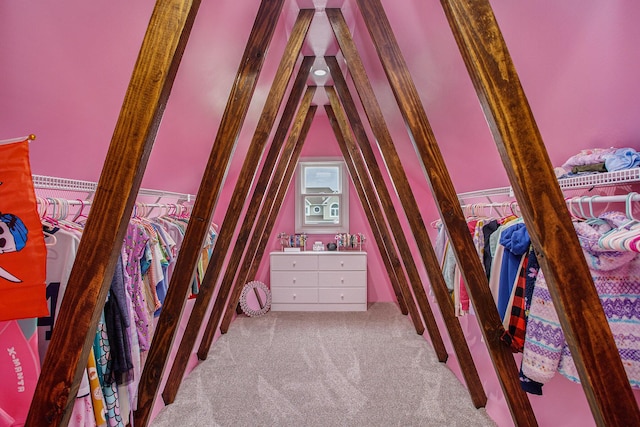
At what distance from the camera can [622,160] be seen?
3.33 ft

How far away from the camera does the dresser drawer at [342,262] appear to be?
164 inches

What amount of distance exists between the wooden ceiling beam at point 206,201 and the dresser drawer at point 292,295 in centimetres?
261

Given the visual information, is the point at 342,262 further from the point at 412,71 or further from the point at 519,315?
the point at 519,315

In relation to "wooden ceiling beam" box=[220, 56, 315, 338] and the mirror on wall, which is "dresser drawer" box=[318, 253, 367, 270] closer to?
the mirror on wall

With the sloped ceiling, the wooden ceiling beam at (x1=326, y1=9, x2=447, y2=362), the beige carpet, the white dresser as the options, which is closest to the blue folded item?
the sloped ceiling

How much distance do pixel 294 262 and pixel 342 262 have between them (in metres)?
0.65

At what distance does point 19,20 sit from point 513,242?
2.04 metres

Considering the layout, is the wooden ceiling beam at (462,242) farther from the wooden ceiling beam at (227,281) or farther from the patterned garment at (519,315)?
the wooden ceiling beam at (227,281)

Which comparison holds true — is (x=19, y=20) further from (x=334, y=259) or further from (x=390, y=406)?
(x=334, y=259)

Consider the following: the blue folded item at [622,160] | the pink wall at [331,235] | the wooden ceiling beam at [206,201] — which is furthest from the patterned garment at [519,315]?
the pink wall at [331,235]

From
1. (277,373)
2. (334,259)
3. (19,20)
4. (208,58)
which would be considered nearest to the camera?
(19,20)

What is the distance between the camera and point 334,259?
4168 mm

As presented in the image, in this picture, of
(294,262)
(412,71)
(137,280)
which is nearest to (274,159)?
(412,71)

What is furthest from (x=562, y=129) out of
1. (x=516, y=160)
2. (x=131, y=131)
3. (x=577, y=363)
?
(x=131, y=131)
